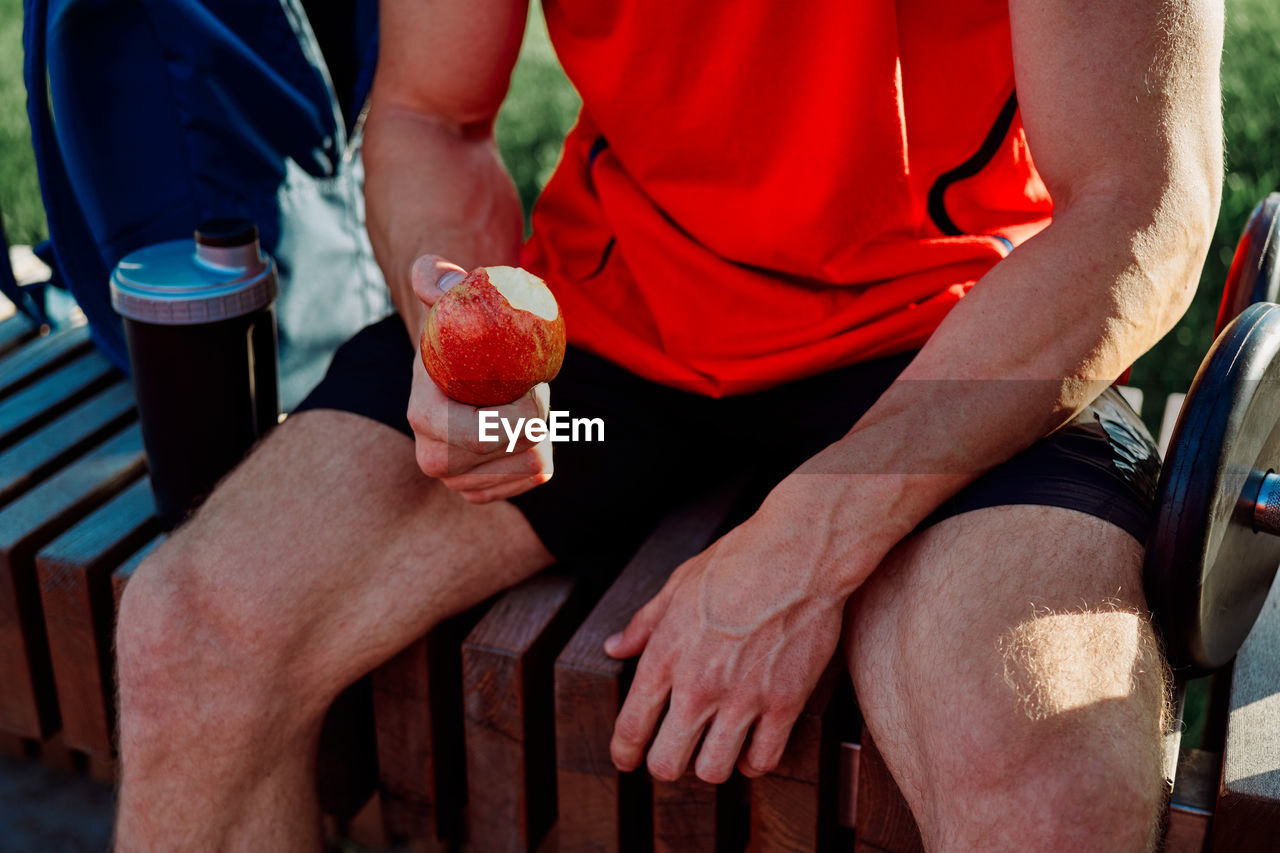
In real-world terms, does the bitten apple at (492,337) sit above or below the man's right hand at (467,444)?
above

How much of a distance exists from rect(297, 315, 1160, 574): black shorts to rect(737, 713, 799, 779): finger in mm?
384

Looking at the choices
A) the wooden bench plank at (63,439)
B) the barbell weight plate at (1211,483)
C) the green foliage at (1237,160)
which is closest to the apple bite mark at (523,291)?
the barbell weight plate at (1211,483)

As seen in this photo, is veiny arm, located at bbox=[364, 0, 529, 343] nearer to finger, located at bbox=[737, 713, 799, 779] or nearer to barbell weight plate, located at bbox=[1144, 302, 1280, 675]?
finger, located at bbox=[737, 713, 799, 779]

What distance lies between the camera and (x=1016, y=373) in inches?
53.7

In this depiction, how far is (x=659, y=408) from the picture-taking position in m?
1.77

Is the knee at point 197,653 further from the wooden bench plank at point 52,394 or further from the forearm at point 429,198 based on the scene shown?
the wooden bench plank at point 52,394

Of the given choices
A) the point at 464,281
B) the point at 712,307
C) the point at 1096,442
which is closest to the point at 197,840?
the point at 464,281

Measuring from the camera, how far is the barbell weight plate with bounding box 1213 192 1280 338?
5.69ft

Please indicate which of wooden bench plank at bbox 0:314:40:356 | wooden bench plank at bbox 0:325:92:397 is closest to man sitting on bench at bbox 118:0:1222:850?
wooden bench plank at bbox 0:325:92:397

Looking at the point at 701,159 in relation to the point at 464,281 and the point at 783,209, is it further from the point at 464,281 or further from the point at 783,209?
the point at 464,281

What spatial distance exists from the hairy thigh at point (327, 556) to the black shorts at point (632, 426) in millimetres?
51

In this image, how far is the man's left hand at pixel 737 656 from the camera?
1363 millimetres

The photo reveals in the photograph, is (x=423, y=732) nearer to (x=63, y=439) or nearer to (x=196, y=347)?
(x=196, y=347)

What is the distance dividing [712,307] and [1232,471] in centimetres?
68
